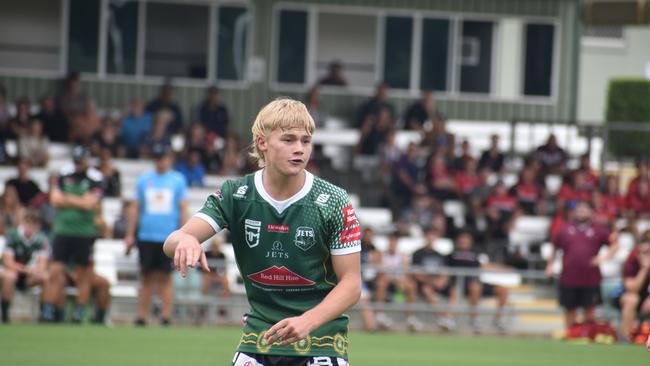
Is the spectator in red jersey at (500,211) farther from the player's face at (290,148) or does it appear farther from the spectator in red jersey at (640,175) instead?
the player's face at (290,148)

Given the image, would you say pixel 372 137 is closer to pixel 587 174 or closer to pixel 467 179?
pixel 467 179

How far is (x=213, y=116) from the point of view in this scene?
21234 mm

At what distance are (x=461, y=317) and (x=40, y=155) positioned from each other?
7.40 m

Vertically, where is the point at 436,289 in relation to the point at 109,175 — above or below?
below

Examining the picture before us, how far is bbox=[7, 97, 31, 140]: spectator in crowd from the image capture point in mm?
19609

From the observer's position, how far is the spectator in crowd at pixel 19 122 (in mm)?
19609

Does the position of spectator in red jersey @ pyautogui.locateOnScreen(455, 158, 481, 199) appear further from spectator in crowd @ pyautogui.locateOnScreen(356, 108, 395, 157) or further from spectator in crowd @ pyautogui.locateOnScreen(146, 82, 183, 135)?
spectator in crowd @ pyautogui.locateOnScreen(146, 82, 183, 135)

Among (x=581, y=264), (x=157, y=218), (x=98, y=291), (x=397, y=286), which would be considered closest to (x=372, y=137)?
(x=397, y=286)

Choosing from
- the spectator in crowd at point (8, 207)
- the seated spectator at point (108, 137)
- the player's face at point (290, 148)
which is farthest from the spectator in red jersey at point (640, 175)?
the player's face at point (290, 148)

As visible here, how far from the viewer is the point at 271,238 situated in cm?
538

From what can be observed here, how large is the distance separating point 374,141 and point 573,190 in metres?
3.57

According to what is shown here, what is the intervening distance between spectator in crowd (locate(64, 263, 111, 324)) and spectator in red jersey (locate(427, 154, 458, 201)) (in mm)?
7161

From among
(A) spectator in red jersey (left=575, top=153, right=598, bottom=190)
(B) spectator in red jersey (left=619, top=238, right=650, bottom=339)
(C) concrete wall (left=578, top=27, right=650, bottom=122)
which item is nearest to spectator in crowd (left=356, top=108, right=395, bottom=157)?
(A) spectator in red jersey (left=575, top=153, right=598, bottom=190)

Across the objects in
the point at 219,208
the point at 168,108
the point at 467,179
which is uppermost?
the point at 168,108
